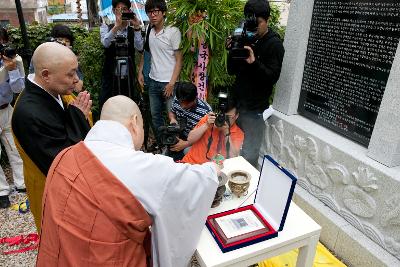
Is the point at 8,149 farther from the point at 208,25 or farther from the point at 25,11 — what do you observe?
the point at 25,11

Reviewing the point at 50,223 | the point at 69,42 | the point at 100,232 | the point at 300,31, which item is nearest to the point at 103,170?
the point at 100,232

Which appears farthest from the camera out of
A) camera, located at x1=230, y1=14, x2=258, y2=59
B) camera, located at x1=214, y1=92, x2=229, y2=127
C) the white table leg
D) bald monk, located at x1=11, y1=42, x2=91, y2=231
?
camera, located at x1=230, y1=14, x2=258, y2=59

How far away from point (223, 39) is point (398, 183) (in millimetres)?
2770

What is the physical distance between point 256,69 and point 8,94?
2783 millimetres

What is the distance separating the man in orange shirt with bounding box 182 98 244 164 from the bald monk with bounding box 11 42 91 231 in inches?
50.3

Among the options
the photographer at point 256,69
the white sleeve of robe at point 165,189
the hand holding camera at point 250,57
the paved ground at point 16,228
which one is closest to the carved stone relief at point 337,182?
the photographer at point 256,69

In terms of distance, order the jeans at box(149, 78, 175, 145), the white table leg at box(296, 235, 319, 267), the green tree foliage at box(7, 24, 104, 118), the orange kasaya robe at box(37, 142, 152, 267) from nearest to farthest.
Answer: the orange kasaya robe at box(37, 142, 152, 267), the white table leg at box(296, 235, 319, 267), the jeans at box(149, 78, 175, 145), the green tree foliage at box(7, 24, 104, 118)

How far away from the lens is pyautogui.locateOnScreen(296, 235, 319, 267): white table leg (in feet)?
6.92

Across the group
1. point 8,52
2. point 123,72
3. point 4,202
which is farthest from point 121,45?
point 4,202

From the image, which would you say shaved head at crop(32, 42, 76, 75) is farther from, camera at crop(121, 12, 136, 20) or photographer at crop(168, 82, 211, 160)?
camera at crop(121, 12, 136, 20)

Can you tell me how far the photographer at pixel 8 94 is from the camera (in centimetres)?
359

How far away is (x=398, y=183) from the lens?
2617mm

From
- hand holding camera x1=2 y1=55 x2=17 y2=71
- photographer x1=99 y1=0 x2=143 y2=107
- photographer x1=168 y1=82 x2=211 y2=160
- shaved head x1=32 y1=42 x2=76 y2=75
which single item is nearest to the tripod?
photographer x1=99 y1=0 x2=143 y2=107

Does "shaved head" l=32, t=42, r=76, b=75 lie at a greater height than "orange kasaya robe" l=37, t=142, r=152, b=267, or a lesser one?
greater
